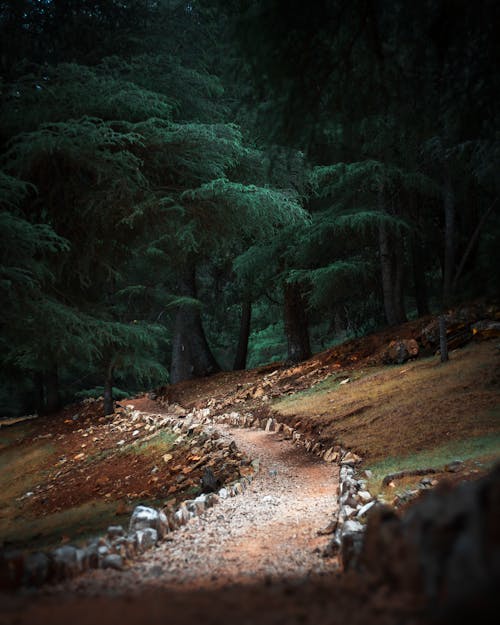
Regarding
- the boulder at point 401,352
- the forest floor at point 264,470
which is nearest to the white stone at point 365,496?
the forest floor at point 264,470

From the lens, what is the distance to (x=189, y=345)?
A: 19719mm

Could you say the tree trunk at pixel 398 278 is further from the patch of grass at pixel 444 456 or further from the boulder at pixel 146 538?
the boulder at pixel 146 538

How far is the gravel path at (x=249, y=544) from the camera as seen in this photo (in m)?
3.00

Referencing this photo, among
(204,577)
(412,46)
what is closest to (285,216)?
(412,46)

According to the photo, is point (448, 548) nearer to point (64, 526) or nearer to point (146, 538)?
point (146, 538)

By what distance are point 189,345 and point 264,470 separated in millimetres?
13057

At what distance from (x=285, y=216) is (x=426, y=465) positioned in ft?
20.5

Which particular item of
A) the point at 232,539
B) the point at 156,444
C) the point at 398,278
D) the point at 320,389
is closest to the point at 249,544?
the point at 232,539

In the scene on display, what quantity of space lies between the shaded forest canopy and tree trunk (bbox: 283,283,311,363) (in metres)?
0.07

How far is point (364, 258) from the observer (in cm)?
1519

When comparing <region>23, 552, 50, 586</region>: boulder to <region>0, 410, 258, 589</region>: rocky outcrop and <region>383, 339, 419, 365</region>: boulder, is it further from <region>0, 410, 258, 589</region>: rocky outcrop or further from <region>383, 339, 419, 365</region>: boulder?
<region>383, 339, 419, 365</region>: boulder

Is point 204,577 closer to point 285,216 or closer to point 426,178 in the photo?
A: point 285,216

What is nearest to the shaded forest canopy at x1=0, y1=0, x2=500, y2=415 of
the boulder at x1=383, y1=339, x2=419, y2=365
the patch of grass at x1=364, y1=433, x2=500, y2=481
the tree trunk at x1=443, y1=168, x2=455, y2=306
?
the tree trunk at x1=443, y1=168, x2=455, y2=306

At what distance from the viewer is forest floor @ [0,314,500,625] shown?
210cm
